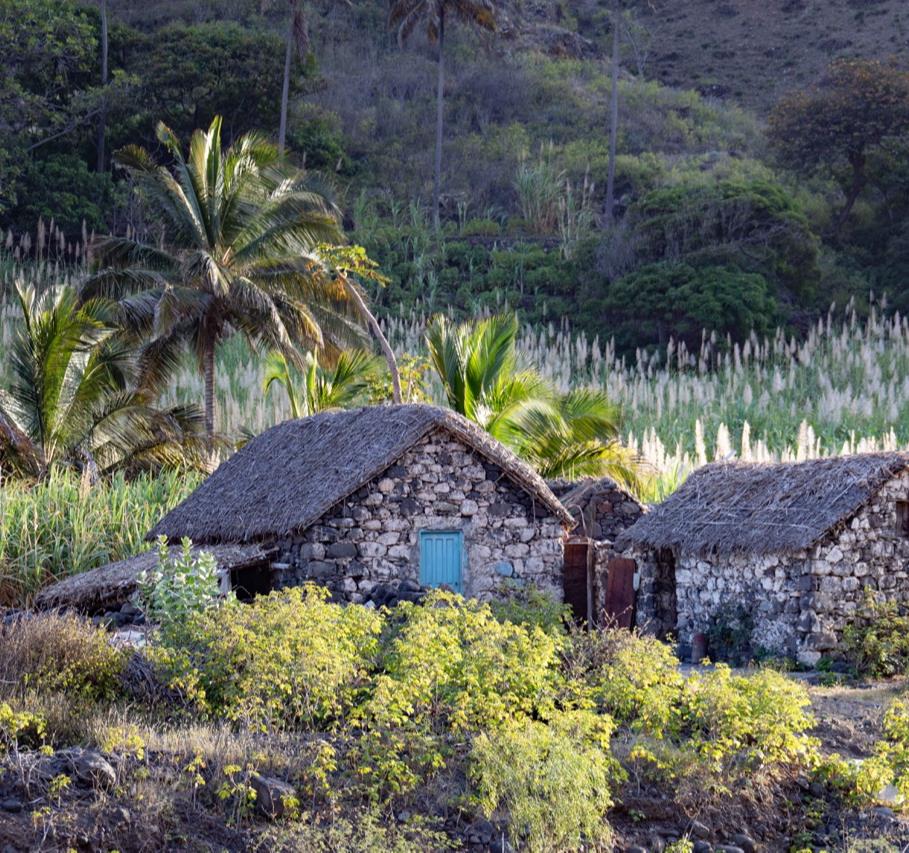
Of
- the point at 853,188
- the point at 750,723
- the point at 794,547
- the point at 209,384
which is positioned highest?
the point at 853,188

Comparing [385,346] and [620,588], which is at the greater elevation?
[385,346]

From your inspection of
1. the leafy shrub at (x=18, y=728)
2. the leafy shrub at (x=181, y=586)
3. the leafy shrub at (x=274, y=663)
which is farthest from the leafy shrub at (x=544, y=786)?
the leafy shrub at (x=181, y=586)

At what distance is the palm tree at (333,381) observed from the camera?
25.3 meters

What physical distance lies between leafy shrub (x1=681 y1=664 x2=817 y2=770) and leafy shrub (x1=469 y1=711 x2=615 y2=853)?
1.21 meters

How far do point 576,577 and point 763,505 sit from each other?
238cm

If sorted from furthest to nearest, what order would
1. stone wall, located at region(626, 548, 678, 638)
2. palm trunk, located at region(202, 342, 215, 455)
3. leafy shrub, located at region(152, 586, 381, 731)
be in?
palm trunk, located at region(202, 342, 215, 455) < stone wall, located at region(626, 548, 678, 638) < leafy shrub, located at region(152, 586, 381, 731)

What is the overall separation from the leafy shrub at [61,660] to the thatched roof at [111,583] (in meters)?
3.56

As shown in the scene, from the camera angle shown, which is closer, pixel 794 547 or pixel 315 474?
pixel 794 547

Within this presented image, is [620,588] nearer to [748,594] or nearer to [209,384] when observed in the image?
[748,594]

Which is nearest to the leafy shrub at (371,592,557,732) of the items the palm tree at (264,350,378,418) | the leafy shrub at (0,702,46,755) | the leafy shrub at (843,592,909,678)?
the leafy shrub at (0,702,46,755)

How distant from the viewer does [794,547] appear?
16.6m

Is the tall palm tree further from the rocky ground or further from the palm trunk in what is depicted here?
the rocky ground

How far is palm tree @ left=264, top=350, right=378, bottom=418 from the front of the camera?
25.3 m

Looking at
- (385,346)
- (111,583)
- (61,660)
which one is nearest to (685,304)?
(385,346)
